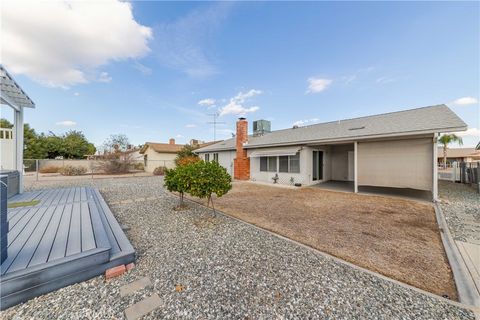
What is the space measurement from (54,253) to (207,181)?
3065 millimetres

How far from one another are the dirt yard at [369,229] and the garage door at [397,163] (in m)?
1.05

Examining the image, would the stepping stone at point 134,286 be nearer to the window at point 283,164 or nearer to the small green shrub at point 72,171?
the window at point 283,164

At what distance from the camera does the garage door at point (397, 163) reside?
7.78m

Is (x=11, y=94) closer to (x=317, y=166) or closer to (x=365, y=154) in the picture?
(x=365, y=154)

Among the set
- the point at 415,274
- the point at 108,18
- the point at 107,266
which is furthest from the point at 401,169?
the point at 108,18

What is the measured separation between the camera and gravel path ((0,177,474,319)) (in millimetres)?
2029

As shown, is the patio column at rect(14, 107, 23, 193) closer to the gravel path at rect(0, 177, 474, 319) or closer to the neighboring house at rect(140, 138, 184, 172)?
the gravel path at rect(0, 177, 474, 319)

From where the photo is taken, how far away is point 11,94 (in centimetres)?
566

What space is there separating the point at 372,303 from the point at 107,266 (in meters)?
3.72

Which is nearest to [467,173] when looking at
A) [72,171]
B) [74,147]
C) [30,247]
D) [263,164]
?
[263,164]

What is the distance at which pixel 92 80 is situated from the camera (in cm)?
1179

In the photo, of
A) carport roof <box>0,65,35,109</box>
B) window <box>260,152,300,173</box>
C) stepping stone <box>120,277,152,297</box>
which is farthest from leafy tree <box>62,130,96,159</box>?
stepping stone <box>120,277,152,297</box>

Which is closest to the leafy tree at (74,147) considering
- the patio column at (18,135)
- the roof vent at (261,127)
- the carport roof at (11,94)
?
the patio column at (18,135)

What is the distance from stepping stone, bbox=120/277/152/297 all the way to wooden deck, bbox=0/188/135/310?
0.54 m
